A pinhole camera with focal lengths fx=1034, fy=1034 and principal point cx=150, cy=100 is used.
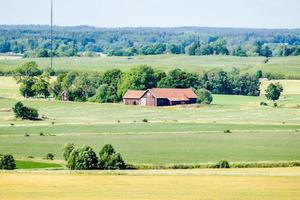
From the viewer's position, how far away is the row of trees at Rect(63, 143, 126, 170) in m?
60.2

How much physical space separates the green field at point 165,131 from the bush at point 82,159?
17.4ft

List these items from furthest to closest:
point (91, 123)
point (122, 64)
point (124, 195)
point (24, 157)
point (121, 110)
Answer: point (122, 64), point (121, 110), point (91, 123), point (24, 157), point (124, 195)

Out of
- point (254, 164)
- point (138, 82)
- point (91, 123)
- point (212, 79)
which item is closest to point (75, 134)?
point (91, 123)

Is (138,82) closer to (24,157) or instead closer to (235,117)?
(235,117)

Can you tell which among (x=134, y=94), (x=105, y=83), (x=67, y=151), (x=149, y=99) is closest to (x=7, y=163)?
(x=67, y=151)

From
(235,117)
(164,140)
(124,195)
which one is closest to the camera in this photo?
(124,195)

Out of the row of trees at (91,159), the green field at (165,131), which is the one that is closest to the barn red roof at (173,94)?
the green field at (165,131)

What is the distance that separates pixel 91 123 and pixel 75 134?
1153 cm

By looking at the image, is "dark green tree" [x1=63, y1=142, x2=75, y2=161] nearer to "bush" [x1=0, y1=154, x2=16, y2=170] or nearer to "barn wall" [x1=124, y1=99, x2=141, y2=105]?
"bush" [x1=0, y1=154, x2=16, y2=170]

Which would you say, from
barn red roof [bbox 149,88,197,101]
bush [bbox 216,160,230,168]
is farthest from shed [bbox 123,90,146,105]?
bush [bbox 216,160,230,168]

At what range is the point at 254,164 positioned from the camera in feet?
208

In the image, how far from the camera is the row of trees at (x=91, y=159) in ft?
197

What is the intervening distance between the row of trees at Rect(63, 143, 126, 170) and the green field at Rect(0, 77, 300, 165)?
154 inches

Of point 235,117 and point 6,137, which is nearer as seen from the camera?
point 6,137
